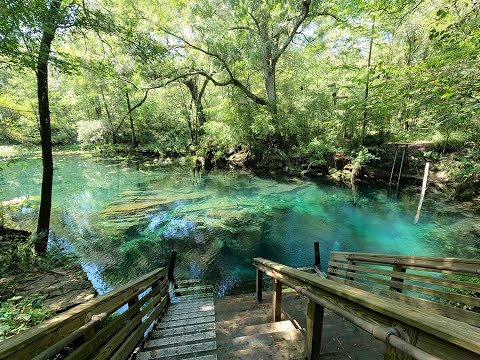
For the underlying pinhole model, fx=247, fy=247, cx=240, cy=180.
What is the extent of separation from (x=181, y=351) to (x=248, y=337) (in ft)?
2.23

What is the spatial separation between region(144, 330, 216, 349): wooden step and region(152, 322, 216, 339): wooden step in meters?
0.15

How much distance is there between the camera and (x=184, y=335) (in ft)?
9.42

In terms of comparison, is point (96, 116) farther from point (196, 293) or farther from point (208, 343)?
point (208, 343)

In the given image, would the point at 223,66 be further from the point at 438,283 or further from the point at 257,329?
the point at 438,283

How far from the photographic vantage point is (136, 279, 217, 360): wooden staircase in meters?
2.41

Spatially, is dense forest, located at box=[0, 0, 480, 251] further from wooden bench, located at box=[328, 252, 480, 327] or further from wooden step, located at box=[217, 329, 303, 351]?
wooden step, located at box=[217, 329, 303, 351]

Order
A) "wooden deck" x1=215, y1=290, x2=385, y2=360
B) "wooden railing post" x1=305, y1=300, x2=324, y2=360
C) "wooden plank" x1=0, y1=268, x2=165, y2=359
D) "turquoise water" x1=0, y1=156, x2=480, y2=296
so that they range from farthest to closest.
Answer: "turquoise water" x1=0, y1=156, x2=480, y2=296 < "wooden deck" x1=215, y1=290, x2=385, y2=360 < "wooden railing post" x1=305, y1=300, x2=324, y2=360 < "wooden plank" x1=0, y1=268, x2=165, y2=359

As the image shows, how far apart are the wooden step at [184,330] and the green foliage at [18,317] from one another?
4.19 feet

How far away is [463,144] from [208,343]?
1716cm

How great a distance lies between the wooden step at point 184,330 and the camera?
299cm

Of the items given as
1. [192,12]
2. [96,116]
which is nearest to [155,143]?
[96,116]

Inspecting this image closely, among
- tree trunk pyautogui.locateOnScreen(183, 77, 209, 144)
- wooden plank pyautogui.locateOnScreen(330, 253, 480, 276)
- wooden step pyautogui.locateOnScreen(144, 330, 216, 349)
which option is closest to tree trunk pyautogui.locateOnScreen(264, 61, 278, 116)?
tree trunk pyautogui.locateOnScreen(183, 77, 209, 144)

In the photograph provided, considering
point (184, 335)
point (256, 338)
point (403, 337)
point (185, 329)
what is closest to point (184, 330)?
point (185, 329)

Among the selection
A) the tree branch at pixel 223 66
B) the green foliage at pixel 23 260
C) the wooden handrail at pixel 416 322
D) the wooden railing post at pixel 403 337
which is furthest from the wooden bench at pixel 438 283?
the tree branch at pixel 223 66
